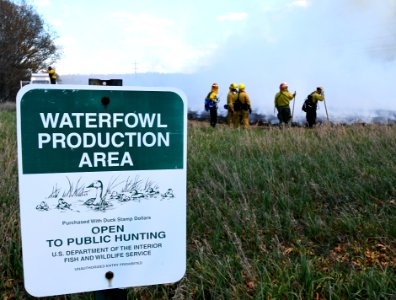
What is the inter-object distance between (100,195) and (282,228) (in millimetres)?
2742

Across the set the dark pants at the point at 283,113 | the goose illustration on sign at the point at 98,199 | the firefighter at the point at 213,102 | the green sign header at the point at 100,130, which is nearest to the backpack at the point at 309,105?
the dark pants at the point at 283,113

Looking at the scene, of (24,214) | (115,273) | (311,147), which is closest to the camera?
(24,214)

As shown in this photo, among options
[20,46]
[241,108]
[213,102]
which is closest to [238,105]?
[241,108]

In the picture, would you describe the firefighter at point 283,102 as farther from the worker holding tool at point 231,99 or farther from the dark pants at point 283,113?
the worker holding tool at point 231,99

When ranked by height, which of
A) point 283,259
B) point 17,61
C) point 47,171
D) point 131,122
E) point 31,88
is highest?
point 17,61

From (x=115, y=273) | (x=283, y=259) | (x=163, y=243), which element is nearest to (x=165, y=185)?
(x=163, y=243)

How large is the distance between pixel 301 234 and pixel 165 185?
100 inches

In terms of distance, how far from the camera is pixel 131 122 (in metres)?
1.92

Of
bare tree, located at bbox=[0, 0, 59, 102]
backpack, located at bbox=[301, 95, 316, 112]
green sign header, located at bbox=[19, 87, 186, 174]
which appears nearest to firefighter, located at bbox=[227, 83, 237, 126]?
backpack, located at bbox=[301, 95, 316, 112]

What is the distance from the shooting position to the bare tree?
41844 mm

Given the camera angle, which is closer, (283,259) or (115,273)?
(115,273)

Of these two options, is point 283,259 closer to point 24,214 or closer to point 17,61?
point 24,214

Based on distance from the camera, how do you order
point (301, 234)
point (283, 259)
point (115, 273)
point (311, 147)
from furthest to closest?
point (311, 147) → point (301, 234) → point (283, 259) → point (115, 273)

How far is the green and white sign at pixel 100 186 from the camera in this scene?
5.88 ft
